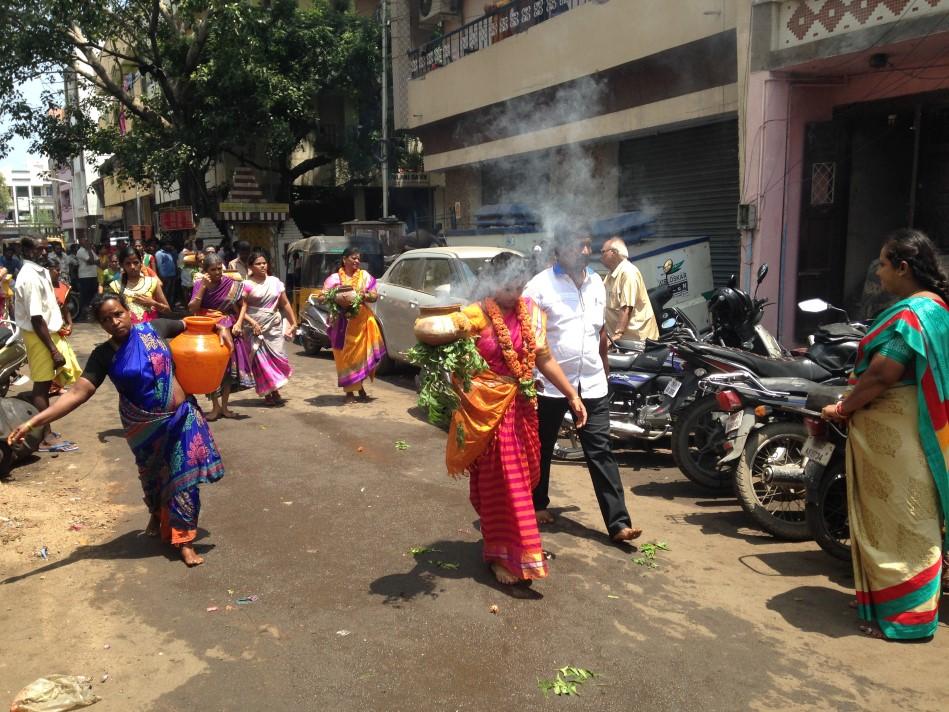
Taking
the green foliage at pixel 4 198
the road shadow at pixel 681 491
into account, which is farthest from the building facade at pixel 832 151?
the green foliage at pixel 4 198

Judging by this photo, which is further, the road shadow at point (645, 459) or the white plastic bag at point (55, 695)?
the road shadow at point (645, 459)

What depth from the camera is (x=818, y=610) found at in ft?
13.4

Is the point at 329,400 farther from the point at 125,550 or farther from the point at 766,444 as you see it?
the point at 766,444

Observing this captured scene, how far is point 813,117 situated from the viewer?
10039 millimetres

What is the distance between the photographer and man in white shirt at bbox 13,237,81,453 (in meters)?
6.70

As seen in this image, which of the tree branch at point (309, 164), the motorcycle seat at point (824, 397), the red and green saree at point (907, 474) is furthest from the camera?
the tree branch at point (309, 164)

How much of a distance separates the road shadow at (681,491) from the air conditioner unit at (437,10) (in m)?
15.8

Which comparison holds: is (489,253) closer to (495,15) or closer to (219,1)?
(495,15)

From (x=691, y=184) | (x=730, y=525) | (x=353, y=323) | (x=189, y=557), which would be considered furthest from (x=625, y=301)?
(x=691, y=184)

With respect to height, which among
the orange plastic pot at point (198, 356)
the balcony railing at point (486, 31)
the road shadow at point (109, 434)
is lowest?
the road shadow at point (109, 434)

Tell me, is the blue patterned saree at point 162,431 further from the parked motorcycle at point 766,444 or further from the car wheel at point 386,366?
the car wheel at point 386,366

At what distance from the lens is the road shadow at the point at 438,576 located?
4191mm

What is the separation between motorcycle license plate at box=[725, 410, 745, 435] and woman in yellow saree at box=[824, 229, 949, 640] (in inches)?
54.1

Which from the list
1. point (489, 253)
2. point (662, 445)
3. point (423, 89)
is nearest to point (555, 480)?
point (662, 445)
